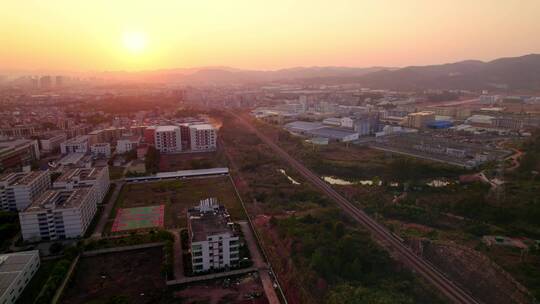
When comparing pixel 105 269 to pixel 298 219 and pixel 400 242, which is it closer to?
pixel 298 219

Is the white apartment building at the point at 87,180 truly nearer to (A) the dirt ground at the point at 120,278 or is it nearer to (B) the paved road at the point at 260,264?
(A) the dirt ground at the point at 120,278

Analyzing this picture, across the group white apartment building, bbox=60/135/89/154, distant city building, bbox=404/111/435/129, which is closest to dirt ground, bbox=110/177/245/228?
white apartment building, bbox=60/135/89/154

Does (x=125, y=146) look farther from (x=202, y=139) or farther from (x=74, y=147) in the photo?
(x=202, y=139)


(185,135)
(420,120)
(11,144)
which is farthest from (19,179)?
(420,120)

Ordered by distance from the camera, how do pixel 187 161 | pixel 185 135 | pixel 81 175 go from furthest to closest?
pixel 185 135
pixel 187 161
pixel 81 175

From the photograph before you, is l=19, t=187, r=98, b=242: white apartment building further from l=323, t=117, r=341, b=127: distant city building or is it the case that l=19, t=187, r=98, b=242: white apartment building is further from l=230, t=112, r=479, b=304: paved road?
l=323, t=117, r=341, b=127: distant city building

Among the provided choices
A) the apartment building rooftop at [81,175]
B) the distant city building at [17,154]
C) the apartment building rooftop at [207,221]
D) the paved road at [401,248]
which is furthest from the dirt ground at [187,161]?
the apartment building rooftop at [207,221]
